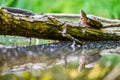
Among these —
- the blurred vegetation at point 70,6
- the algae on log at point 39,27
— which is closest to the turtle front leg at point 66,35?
the algae on log at point 39,27

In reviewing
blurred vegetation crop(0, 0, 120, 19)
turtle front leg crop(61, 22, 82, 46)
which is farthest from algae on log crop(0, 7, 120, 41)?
blurred vegetation crop(0, 0, 120, 19)

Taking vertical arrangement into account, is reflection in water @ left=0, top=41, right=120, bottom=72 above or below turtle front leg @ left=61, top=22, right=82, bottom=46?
below

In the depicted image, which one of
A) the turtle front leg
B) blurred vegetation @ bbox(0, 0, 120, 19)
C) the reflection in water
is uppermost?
blurred vegetation @ bbox(0, 0, 120, 19)

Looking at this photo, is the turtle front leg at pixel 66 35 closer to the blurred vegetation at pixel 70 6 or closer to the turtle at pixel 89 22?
the turtle at pixel 89 22

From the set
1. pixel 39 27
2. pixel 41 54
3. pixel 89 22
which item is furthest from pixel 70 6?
pixel 41 54

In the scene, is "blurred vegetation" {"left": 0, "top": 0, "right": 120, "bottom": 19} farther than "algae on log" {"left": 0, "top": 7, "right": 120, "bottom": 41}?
Yes

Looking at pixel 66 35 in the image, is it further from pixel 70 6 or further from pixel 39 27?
pixel 70 6

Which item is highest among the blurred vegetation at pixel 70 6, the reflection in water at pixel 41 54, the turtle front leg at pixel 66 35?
the blurred vegetation at pixel 70 6

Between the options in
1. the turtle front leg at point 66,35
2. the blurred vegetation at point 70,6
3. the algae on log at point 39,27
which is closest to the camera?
the algae on log at point 39,27

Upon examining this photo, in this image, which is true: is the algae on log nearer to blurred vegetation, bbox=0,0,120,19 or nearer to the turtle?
the turtle
